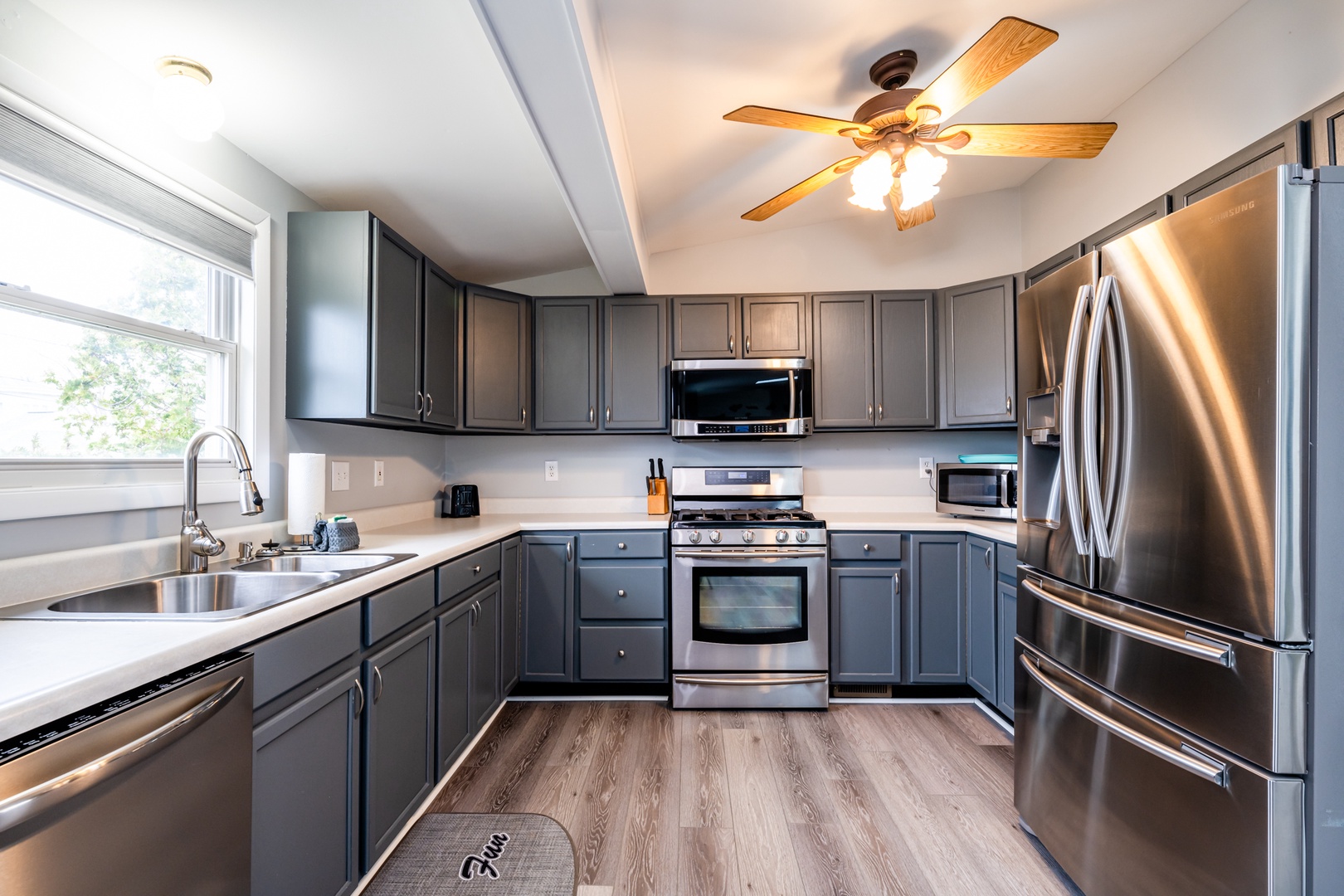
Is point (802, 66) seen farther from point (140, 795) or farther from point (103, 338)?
point (140, 795)

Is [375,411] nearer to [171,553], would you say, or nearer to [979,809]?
[171,553]

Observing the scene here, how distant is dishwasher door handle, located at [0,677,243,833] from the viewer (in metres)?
0.72

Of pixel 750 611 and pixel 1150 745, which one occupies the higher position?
pixel 1150 745

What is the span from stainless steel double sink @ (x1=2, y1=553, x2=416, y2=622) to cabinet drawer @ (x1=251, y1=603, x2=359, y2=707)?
7 centimetres

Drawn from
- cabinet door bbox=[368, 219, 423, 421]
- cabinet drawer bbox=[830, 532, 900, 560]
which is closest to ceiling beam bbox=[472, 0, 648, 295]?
cabinet door bbox=[368, 219, 423, 421]

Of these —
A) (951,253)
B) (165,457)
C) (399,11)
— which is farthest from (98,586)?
(951,253)

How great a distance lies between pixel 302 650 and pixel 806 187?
84.5 inches

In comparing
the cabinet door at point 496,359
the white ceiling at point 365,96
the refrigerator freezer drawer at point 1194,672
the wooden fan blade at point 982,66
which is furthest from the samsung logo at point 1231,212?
the cabinet door at point 496,359

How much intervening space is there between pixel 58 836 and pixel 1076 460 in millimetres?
2020

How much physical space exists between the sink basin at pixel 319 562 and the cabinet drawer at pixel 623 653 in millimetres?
1296

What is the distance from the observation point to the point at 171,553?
1640mm

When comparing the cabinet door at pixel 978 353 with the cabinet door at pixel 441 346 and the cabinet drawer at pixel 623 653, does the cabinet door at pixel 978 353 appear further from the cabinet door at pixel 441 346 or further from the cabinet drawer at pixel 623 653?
the cabinet door at pixel 441 346

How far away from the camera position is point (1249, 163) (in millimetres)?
1787

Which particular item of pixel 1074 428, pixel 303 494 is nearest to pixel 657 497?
pixel 303 494
